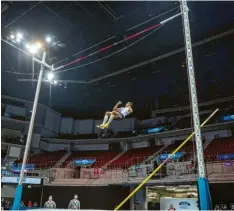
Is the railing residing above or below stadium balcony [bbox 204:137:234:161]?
below

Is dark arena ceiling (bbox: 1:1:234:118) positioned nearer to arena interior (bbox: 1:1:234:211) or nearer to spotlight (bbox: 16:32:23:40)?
arena interior (bbox: 1:1:234:211)

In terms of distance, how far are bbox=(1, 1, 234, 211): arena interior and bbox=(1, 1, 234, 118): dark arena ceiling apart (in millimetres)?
70

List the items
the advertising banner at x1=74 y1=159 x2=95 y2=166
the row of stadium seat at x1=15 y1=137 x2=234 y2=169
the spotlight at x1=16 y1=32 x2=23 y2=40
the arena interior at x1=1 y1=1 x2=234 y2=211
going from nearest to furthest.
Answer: the arena interior at x1=1 y1=1 x2=234 y2=211 < the spotlight at x1=16 y1=32 x2=23 y2=40 < the row of stadium seat at x1=15 y1=137 x2=234 y2=169 < the advertising banner at x1=74 y1=159 x2=95 y2=166

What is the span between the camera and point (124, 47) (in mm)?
14852

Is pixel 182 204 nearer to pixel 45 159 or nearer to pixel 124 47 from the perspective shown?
pixel 124 47

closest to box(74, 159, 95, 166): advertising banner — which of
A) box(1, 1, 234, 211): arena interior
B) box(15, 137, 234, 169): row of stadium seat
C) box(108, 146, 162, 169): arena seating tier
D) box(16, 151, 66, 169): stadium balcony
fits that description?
box(1, 1, 234, 211): arena interior

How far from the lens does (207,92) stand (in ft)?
69.1

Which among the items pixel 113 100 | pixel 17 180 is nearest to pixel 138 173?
pixel 17 180

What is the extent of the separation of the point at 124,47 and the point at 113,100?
9.50m

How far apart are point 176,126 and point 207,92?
4.32 meters

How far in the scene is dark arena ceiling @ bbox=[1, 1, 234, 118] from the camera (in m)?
12.6

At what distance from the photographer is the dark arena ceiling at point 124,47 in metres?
12.6

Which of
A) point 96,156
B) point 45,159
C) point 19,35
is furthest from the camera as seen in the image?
point 96,156

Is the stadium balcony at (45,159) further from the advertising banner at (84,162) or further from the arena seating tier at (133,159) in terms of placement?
the arena seating tier at (133,159)
